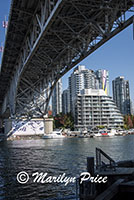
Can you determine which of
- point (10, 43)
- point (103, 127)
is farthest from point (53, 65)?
point (103, 127)

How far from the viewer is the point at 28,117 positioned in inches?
2509

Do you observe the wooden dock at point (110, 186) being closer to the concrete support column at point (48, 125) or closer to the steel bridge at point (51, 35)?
the steel bridge at point (51, 35)

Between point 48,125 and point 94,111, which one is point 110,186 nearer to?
point 48,125

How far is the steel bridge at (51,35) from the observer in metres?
22.9

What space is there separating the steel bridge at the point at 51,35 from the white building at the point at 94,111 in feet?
168

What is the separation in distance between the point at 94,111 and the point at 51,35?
267ft

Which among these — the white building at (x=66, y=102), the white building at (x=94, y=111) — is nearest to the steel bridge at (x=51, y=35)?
the white building at (x=94, y=111)

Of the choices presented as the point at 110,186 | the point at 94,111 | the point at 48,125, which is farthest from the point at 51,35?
the point at 94,111

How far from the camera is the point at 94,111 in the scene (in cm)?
11181

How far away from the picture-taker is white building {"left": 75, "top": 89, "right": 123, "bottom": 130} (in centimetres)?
11044

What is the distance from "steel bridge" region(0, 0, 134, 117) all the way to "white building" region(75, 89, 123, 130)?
5117 cm

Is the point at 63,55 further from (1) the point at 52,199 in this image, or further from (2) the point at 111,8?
(1) the point at 52,199

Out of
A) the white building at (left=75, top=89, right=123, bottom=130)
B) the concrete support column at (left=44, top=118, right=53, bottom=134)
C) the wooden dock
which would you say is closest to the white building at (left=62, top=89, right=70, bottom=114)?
the white building at (left=75, top=89, right=123, bottom=130)

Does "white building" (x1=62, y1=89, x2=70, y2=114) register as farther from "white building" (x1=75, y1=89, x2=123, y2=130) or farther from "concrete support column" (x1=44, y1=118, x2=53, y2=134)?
"concrete support column" (x1=44, y1=118, x2=53, y2=134)
